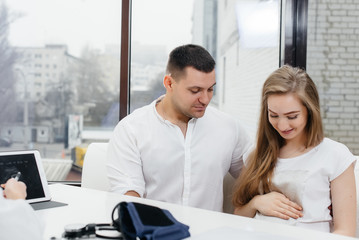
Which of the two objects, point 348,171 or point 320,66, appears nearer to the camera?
point 348,171

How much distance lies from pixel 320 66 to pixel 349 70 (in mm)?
264

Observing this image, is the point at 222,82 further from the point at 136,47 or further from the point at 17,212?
the point at 17,212

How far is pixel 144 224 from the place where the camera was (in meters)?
0.94

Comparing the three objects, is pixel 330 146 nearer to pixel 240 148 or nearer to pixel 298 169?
pixel 298 169

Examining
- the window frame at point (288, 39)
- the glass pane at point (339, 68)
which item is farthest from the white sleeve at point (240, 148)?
the glass pane at point (339, 68)

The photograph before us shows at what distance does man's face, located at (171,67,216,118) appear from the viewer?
6.09 feet

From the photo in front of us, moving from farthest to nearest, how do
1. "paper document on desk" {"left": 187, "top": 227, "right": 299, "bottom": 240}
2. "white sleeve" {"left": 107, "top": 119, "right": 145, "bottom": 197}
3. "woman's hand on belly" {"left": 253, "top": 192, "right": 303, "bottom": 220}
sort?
1. "white sleeve" {"left": 107, "top": 119, "right": 145, "bottom": 197}
2. "woman's hand on belly" {"left": 253, "top": 192, "right": 303, "bottom": 220}
3. "paper document on desk" {"left": 187, "top": 227, "right": 299, "bottom": 240}

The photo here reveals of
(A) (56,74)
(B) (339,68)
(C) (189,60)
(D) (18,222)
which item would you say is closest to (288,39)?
(B) (339,68)

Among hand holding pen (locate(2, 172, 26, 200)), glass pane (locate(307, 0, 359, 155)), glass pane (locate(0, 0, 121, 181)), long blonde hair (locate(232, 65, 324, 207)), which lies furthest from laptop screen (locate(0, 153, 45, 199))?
glass pane (locate(307, 0, 359, 155))

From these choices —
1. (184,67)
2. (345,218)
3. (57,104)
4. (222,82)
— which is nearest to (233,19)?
(222,82)

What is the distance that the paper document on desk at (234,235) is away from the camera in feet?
3.23

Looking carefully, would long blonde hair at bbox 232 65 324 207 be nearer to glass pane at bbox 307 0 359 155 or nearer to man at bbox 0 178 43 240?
man at bbox 0 178 43 240

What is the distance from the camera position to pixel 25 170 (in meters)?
1.37

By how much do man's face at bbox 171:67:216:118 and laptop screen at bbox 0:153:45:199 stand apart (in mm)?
763
